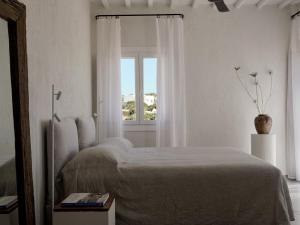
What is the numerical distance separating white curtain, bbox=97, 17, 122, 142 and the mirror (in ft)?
11.0

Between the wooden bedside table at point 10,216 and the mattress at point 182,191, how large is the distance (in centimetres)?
80

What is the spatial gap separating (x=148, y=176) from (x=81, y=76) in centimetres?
213

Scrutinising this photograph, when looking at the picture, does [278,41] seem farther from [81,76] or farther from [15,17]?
[15,17]

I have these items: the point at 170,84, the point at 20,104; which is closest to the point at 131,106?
the point at 170,84

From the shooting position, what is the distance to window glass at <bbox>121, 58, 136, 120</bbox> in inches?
220

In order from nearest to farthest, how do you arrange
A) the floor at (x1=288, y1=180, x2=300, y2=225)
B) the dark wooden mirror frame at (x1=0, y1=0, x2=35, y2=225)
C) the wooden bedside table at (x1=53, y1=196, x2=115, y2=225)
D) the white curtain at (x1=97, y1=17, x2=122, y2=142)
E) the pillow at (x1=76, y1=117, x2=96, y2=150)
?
the dark wooden mirror frame at (x1=0, y1=0, x2=35, y2=225) → the wooden bedside table at (x1=53, y1=196, x2=115, y2=225) → the floor at (x1=288, y1=180, x2=300, y2=225) → the pillow at (x1=76, y1=117, x2=96, y2=150) → the white curtain at (x1=97, y1=17, x2=122, y2=142)


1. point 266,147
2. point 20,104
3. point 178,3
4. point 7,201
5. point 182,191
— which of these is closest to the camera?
point 7,201

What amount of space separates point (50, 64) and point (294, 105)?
12.9ft

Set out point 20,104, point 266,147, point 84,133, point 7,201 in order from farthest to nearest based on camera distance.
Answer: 1. point 266,147
2. point 84,133
3. point 20,104
4. point 7,201

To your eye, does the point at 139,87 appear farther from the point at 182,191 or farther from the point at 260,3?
the point at 182,191

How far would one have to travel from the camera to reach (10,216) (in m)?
1.91

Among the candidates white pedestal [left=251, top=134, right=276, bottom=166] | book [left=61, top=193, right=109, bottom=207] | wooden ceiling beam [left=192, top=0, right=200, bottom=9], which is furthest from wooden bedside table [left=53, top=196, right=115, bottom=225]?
wooden ceiling beam [left=192, top=0, right=200, bottom=9]

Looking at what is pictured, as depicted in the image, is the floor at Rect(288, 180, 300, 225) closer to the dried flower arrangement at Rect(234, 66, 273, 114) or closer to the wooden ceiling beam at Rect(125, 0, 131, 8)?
the dried flower arrangement at Rect(234, 66, 273, 114)

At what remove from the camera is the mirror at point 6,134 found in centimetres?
185
